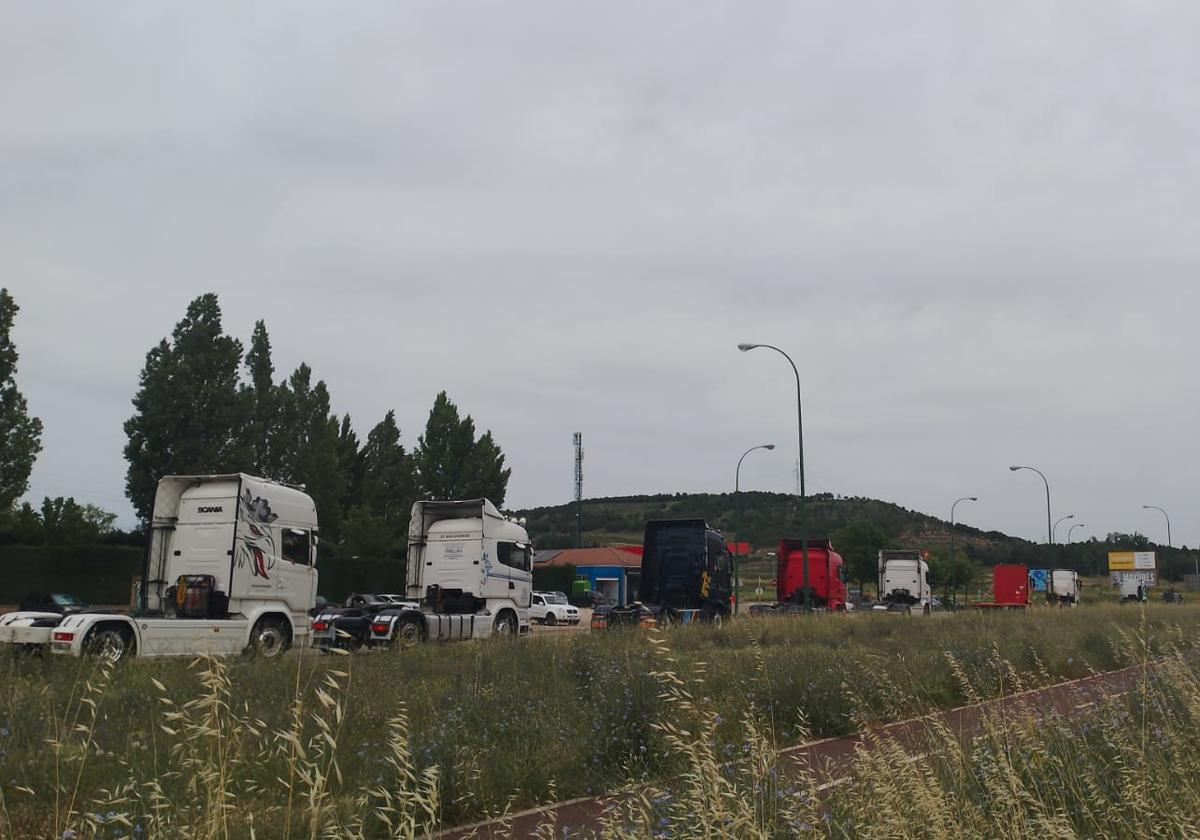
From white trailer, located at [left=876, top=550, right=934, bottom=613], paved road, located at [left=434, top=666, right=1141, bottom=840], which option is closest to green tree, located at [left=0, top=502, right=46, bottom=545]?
white trailer, located at [left=876, top=550, right=934, bottom=613]

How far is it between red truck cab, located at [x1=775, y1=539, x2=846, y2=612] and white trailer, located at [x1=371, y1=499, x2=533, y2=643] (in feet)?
55.3

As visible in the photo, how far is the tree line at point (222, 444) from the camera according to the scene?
4062cm

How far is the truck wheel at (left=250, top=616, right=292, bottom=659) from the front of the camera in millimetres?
18250

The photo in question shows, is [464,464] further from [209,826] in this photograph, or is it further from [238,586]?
[209,826]

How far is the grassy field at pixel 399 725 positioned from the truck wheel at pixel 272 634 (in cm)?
346

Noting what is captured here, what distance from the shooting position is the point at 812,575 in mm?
39094

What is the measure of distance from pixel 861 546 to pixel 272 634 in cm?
7814

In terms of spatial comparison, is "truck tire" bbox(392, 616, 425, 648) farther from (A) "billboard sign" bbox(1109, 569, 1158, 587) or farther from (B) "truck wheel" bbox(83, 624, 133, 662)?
(A) "billboard sign" bbox(1109, 569, 1158, 587)

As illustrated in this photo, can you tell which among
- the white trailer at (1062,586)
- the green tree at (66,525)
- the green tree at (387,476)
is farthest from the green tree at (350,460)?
the white trailer at (1062,586)

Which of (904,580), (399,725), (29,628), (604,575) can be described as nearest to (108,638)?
(29,628)

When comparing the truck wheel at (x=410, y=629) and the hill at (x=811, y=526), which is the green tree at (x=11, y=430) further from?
the hill at (x=811, y=526)

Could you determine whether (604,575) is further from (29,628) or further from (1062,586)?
(29,628)

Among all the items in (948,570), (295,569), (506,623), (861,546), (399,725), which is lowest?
(506,623)

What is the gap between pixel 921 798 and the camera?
4.02 m
